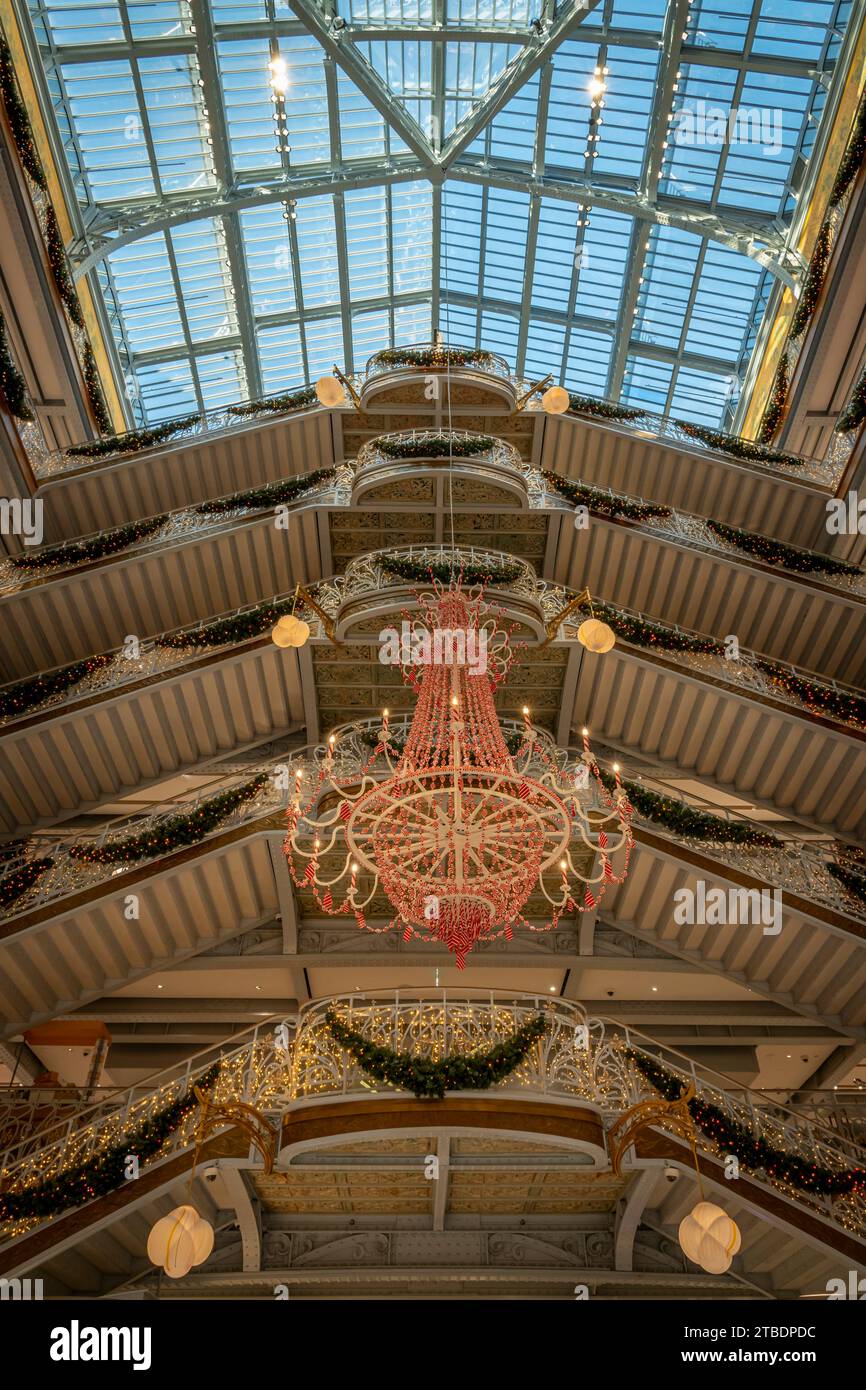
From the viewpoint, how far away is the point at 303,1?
15.4 metres

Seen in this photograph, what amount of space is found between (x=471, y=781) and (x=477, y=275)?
56.8ft

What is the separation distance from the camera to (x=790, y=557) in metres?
13.1

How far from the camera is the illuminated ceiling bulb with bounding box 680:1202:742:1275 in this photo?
5.88 metres

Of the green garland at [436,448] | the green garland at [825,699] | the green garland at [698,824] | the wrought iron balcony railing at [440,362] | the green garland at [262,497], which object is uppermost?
the wrought iron balcony railing at [440,362]

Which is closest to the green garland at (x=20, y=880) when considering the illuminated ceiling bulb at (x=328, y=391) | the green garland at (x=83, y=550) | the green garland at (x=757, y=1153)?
the green garland at (x=83, y=550)

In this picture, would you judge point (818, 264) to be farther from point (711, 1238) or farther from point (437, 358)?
point (711, 1238)

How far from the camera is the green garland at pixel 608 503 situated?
547 inches

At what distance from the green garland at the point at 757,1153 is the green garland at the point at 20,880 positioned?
632 cm

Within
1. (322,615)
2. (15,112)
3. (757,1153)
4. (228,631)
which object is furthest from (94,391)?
(757,1153)

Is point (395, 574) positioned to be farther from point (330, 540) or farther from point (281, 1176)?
point (281, 1176)

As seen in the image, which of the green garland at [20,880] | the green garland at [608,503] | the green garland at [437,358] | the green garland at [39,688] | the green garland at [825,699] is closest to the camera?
the green garland at [20,880]

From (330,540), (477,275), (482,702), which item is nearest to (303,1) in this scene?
(477,275)

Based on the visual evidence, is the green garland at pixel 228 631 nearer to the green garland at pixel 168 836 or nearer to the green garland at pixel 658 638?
the green garland at pixel 168 836
